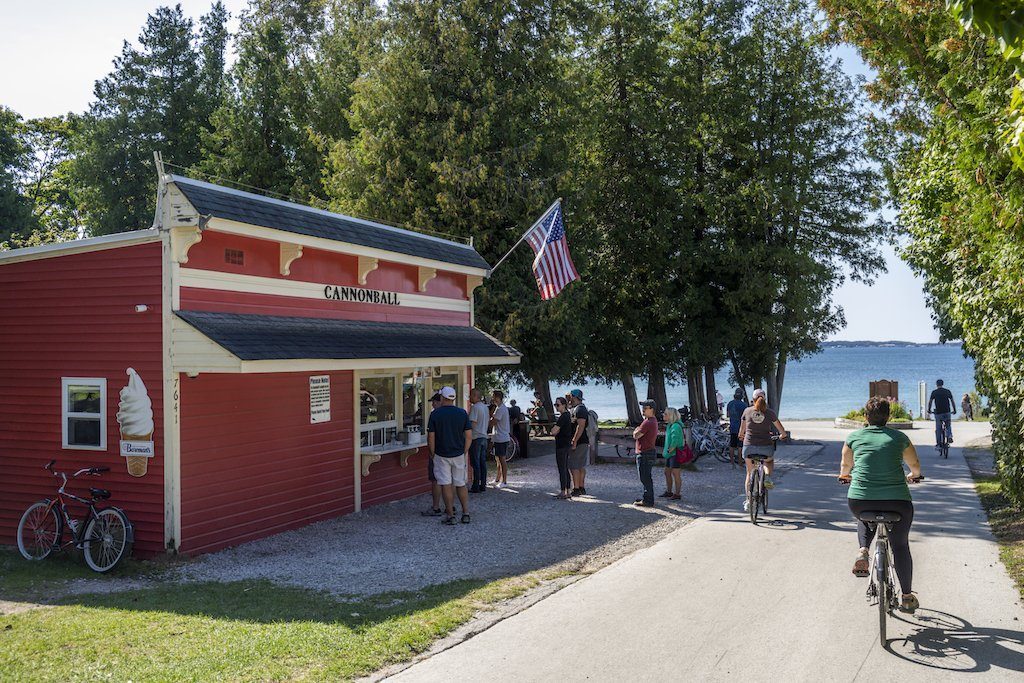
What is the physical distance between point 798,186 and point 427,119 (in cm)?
1396

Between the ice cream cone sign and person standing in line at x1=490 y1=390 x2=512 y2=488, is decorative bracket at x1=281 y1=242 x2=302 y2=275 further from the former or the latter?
person standing in line at x1=490 y1=390 x2=512 y2=488

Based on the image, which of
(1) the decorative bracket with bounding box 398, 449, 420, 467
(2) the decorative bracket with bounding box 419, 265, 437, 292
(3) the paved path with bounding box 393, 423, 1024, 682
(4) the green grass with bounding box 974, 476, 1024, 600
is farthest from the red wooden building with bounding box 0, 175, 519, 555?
(4) the green grass with bounding box 974, 476, 1024, 600

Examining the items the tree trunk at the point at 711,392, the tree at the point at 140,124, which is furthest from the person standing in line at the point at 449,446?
the tree at the point at 140,124

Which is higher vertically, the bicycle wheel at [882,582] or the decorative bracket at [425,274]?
the decorative bracket at [425,274]

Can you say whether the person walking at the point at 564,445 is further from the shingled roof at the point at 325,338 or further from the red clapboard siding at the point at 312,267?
the red clapboard siding at the point at 312,267

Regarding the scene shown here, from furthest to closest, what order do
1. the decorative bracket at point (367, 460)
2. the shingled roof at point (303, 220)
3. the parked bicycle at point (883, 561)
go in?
the decorative bracket at point (367, 460), the shingled roof at point (303, 220), the parked bicycle at point (883, 561)

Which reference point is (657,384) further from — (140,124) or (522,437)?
(140,124)

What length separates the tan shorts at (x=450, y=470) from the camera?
13.3 m

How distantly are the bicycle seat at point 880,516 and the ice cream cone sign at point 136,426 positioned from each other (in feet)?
27.4

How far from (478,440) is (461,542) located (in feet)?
15.6

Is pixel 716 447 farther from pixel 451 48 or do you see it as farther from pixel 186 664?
pixel 186 664

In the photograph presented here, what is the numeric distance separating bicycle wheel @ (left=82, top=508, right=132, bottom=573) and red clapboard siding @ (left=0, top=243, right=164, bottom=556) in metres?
0.47

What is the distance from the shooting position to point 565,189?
80.3ft

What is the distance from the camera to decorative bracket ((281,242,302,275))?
12.9m
